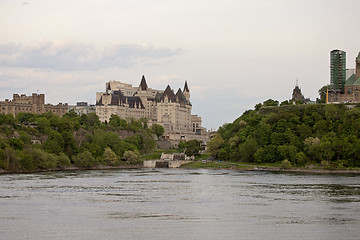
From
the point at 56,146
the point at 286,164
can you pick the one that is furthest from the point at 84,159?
the point at 286,164

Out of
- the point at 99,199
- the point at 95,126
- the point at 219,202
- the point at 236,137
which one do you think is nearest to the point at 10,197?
the point at 99,199

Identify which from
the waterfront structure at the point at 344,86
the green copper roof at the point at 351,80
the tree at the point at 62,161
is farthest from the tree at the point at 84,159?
the green copper roof at the point at 351,80

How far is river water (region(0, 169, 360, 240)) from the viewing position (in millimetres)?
49031

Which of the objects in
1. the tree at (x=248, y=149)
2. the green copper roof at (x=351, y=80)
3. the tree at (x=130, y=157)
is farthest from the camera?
the green copper roof at (x=351, y=80)

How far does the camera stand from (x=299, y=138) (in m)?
153

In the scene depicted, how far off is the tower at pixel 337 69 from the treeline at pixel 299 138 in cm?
1842

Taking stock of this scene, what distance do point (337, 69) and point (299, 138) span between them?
36956 mm

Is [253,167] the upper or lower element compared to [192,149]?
lower

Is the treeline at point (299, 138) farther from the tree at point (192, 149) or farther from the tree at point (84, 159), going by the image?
the tree at point (84, 159)

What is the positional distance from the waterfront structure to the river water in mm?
90005

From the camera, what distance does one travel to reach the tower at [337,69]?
178 m

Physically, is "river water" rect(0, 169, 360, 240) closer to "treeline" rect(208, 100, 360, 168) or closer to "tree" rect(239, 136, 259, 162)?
"treeline" rect(208, 100, 360, 168)

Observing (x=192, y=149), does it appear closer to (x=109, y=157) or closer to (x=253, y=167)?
(x=109, y=157)

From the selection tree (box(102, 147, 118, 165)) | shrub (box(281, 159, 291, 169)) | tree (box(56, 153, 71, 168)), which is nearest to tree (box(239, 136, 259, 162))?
shrub (box(281, 159, 291, 169))
